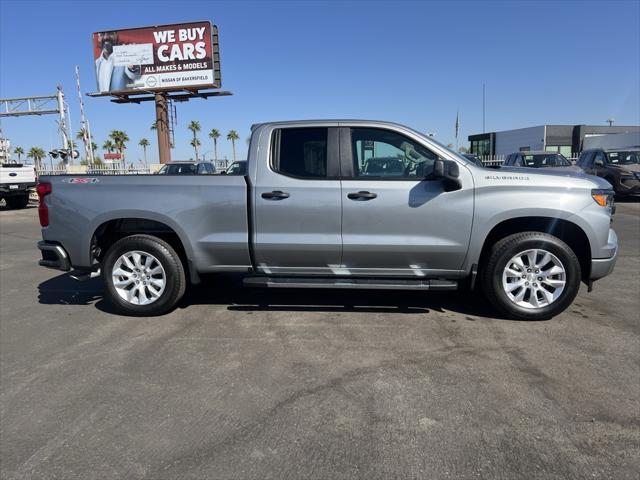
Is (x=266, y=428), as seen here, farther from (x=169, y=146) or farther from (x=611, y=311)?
(x=169, y=146)

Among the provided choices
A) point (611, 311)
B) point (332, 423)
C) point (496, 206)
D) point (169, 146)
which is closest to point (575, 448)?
point (332, 423)

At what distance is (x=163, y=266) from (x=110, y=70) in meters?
26.1

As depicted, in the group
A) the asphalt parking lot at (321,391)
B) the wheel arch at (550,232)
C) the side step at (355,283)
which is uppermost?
the wheel arch at (550,232)

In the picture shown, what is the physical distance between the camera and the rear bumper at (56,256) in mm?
5031

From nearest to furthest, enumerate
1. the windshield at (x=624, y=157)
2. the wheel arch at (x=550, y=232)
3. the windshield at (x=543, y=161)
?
the wheel arch at (x=550, y=232) → the windshield at (x=543, y=161) → the windshield at (x=624, y=157)

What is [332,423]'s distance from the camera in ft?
9.65

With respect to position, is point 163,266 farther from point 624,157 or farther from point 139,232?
point 624,157

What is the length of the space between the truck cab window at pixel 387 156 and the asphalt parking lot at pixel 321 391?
1.50 metres

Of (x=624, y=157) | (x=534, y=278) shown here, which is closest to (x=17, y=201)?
(x=534, y=278)

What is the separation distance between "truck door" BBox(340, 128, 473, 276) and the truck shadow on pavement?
0.63 m

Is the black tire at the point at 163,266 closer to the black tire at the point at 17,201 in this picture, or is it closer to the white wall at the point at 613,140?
the black tire at the point at 17,201

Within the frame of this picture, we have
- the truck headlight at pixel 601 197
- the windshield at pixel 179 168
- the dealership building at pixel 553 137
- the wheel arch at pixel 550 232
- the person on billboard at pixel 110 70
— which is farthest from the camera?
the dealership building at pixel 553 137

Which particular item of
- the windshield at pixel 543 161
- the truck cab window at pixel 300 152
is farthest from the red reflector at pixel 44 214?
the windshield at pixel 543 161

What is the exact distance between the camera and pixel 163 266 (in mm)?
4918
